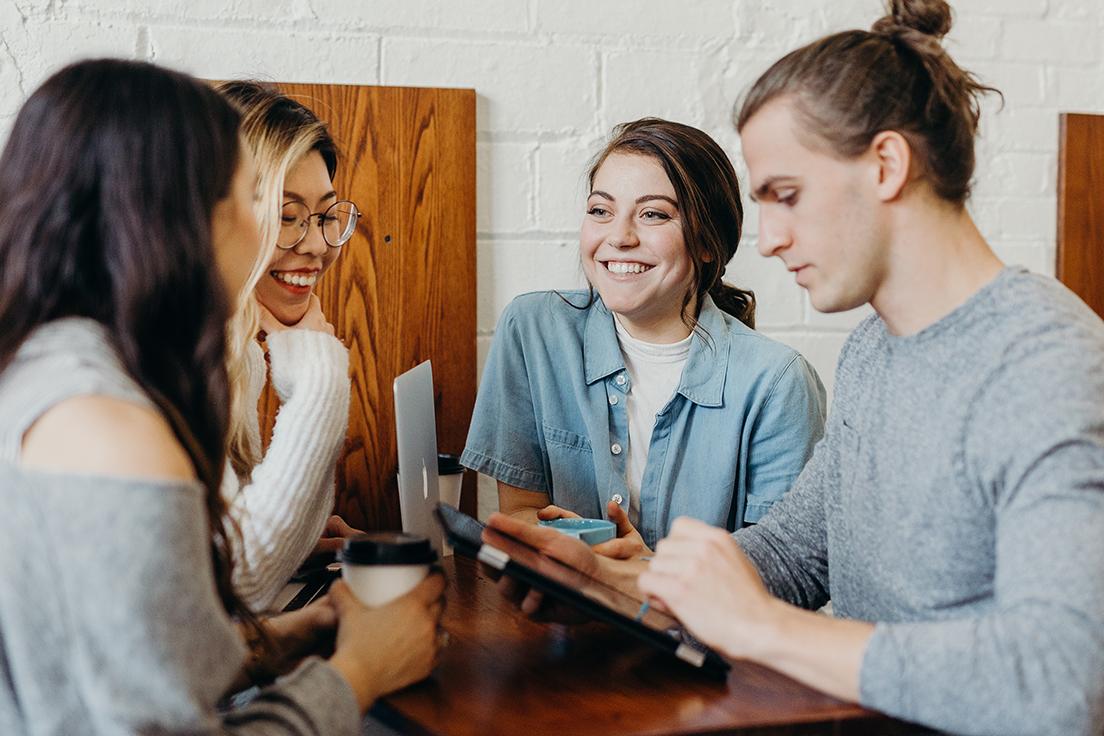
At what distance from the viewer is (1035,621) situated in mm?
852

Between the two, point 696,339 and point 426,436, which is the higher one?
point 696,339

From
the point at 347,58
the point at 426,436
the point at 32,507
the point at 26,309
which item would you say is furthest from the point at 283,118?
the point at 32,507

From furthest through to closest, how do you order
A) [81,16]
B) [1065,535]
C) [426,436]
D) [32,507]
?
[81,16], [426,436], [1065,535], [32,507]

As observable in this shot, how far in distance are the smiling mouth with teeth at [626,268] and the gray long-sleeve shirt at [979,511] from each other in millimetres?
542

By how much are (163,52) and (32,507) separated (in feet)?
4.20

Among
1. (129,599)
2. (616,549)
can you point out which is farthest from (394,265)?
(129,599)

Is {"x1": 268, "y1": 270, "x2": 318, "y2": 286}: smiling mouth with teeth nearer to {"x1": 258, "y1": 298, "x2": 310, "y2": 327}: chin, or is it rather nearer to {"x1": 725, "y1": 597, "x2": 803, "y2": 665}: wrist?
{"x1": 258, "y1": 298, "x2": 310, "y2": 327}: chin

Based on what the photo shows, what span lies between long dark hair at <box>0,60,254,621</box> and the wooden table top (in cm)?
28

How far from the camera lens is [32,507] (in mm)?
724

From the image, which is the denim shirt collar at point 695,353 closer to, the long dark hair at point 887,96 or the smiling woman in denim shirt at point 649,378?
the smiling woman in denim shirt at point 649,378

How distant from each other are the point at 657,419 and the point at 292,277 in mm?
581

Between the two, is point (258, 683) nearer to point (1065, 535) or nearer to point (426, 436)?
point (426, 436)

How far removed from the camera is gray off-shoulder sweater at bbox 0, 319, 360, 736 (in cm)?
71

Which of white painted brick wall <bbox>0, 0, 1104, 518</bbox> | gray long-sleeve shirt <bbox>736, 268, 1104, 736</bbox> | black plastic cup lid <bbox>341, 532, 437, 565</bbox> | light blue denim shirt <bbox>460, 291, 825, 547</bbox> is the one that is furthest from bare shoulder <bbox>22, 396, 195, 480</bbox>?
white painted brick wall <bbox>0, 0, 1104, 518</bbox>
